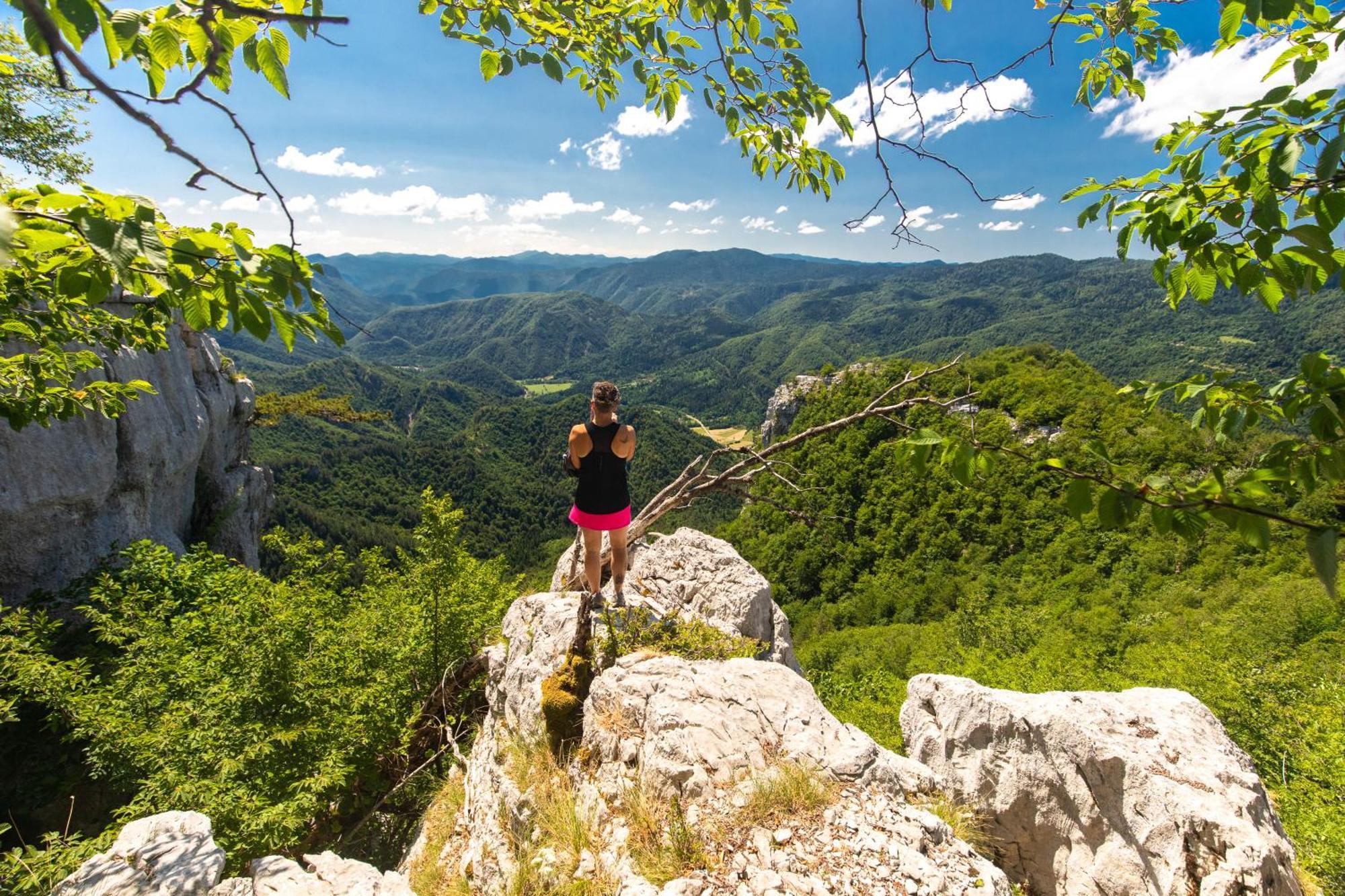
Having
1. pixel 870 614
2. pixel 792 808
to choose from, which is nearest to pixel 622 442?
pixel 792 808

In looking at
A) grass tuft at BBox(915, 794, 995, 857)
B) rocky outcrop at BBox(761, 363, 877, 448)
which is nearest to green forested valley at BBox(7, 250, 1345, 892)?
grass tuft at BBox(915, 794, 995, 857)

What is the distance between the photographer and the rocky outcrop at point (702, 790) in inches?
125

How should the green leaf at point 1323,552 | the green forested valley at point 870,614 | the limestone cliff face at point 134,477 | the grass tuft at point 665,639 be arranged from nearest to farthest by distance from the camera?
the green leaf at point 1323,552
the grass tuft at point 665,639
the green forested valley at point 870,614
the limestone cliff face at point 134,477

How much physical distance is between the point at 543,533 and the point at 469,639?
353 feet

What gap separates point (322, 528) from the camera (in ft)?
240

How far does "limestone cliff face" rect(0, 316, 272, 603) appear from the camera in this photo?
11.8m

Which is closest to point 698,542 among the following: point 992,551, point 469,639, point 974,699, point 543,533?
point 974,699

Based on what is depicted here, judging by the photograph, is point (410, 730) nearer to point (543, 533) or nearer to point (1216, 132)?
point (1216, 132)

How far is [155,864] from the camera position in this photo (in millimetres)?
4047

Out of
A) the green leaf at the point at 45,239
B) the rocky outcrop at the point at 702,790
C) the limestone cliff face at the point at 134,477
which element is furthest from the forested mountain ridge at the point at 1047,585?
the limestone cliff face at the point at 134,477

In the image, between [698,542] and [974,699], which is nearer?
[974,699]

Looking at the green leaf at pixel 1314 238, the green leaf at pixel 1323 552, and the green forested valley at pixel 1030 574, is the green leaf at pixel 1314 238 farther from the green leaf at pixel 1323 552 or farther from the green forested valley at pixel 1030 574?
the green leaf at pixel 1323 552

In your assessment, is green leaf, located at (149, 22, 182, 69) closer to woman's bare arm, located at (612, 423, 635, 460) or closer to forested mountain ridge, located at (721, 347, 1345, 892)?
forested mountain ridge, located at (721, 347, 1345, 892)

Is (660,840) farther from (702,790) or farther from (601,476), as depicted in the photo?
(601,476)
